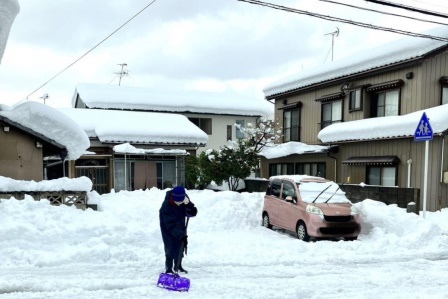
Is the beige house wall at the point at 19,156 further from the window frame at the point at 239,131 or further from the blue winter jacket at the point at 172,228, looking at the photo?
the window frame at the point at 239,131

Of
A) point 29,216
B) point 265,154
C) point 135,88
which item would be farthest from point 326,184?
point 135,88

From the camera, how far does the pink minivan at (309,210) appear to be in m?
9.09

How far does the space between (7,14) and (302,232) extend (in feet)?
27.1

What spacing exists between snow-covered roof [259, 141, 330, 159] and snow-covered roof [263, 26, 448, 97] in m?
3.37

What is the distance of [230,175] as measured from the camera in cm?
1805

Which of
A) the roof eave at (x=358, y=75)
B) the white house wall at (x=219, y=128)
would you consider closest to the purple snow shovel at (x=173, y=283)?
the roof eave at (x=358, y=75)

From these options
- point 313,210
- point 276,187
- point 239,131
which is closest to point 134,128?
point 239,131

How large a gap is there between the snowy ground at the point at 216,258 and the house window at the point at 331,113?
9181 millimetres

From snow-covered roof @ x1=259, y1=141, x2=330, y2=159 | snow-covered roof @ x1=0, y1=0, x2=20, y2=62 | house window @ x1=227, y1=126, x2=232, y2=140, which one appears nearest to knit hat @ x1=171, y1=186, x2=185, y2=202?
snow-covered roof @ x1=0, y1=0, x2=20, y2=62

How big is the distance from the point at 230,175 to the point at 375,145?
6593 millimetres

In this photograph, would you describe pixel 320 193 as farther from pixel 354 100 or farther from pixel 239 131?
pixel 239 131

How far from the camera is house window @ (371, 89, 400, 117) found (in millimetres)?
16219

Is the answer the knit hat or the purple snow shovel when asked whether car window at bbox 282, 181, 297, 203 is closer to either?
the knit hat

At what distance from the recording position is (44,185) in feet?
33.7
